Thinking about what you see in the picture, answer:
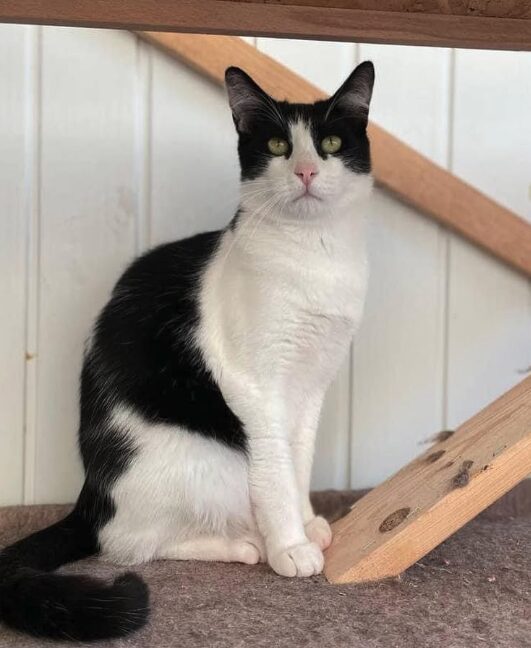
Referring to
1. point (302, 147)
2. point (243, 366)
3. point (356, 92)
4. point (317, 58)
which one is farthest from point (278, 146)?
point (317, 58)

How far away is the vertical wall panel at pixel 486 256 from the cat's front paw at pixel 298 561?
0.65 metres

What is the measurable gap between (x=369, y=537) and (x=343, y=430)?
0.50 m

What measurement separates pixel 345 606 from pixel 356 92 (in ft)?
2.49

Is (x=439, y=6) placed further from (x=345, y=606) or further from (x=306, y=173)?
(x=345, y=606)

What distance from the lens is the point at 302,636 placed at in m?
0.91

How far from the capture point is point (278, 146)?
1.19 meters

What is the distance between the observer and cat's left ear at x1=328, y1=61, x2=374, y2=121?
1.18 m

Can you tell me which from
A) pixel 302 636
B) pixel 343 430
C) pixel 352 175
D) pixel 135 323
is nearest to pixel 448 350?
pixel 343 430

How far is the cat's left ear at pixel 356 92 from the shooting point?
1.18 m

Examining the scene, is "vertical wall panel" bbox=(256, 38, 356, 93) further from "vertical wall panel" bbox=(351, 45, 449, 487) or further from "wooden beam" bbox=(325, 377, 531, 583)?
"wooden beam" bbox=(325, 377, 531, 583)

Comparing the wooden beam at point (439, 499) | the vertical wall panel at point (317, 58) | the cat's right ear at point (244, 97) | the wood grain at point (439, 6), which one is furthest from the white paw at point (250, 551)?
the vertical wall panel at point (317, 58)

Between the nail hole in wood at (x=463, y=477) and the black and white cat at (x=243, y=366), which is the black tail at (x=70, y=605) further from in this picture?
the nail hole in wood at (x=463, y=477)

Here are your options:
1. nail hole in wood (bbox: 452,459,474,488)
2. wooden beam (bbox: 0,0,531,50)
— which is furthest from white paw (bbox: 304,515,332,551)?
wooden beam (bbox: 0,0,531,50)

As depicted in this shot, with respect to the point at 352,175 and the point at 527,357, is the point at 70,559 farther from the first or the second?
the point at 527,357
